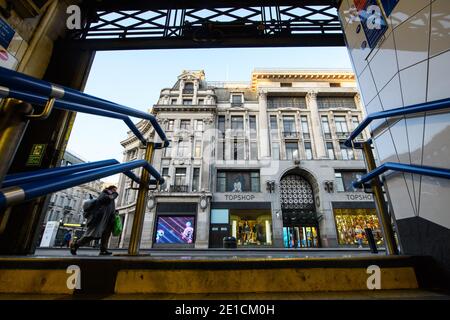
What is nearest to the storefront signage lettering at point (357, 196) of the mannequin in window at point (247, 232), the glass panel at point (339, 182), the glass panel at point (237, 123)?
the glass panel at point (339, 182)

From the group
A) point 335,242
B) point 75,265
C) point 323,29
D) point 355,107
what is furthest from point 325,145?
point 75,265

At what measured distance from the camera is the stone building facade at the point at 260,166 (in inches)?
667

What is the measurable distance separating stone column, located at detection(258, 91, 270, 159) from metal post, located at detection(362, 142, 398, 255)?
17.1 m

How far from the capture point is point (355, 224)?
1703cm

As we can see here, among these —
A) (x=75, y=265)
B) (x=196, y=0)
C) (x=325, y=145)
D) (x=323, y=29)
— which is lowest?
(x=75, y=265)

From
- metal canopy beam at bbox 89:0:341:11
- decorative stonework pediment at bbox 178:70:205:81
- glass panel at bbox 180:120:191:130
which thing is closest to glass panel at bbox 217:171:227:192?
glass panel at bbox 180:120:191:130

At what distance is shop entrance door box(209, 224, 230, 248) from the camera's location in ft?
53.7

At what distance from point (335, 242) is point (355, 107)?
15.5m

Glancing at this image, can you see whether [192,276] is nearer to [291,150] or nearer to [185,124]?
[291,150]

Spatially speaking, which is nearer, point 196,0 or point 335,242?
point 196,0

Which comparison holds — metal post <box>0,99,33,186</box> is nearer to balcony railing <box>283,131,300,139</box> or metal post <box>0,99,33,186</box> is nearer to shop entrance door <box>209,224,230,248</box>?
shop entrance door <box>209,224,230,248</box>

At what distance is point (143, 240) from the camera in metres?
16.2
